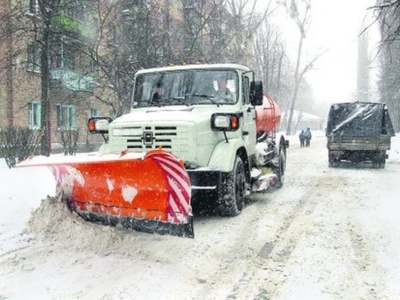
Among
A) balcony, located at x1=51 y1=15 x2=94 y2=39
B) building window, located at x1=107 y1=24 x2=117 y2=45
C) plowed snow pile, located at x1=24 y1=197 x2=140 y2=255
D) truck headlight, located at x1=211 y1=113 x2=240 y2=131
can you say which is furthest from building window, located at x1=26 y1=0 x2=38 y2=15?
plowed snow pile, located at x1=24 y1=197 x2=140 y2=255

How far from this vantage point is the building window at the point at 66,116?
26.1m

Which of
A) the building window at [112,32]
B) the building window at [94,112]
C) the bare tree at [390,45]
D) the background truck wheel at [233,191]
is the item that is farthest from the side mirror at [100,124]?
the building window at [94,112]

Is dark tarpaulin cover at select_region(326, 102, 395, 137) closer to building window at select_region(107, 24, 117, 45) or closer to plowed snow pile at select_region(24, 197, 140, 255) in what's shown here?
building window at select_region(107, 24, 117, 45)

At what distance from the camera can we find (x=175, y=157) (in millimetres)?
4695

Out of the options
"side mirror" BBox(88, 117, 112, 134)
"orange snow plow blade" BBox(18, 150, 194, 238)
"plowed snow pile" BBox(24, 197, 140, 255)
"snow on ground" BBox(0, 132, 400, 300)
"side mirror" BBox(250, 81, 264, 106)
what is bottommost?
"snow on ground" BBox(0, 132, 400, 300)

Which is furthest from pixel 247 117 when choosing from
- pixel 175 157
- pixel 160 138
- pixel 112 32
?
pixel 112 32

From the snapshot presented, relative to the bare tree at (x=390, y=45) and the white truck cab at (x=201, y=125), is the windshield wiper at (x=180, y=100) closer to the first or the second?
the white truck cab at (x=201, y=125)

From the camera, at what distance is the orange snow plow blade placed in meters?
4.64

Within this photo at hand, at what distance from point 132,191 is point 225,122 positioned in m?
2.02

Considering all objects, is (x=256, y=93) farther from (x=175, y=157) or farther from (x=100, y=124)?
(x=175, y=157)

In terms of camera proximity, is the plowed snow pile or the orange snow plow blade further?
the plowed snow pile

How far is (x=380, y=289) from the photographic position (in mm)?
4043

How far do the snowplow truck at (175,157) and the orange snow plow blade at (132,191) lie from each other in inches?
0.4

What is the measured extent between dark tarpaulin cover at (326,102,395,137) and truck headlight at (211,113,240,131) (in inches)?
404
